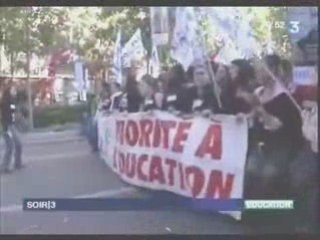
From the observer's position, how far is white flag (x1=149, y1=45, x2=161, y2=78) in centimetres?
644

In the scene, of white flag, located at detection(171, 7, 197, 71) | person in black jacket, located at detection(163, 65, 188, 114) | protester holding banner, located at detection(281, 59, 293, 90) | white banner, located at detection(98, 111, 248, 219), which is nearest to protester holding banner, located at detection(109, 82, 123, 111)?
white banner, located at detection(98, 111, 248, 219)

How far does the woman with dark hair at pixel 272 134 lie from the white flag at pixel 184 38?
57cm

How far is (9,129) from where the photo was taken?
651 cm

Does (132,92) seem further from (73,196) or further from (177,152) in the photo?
(73,196)

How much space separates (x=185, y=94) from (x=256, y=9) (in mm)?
884

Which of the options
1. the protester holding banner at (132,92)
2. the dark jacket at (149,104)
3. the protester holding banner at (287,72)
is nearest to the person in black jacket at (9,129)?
the protester holding banner at (132,92)

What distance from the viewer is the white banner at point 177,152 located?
648 centimetres

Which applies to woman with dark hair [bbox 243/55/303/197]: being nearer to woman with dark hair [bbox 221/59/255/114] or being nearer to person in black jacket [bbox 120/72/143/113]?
woman with dark hair [bbox 221/59/255/114]

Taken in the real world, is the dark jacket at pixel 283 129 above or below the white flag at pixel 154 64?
below
